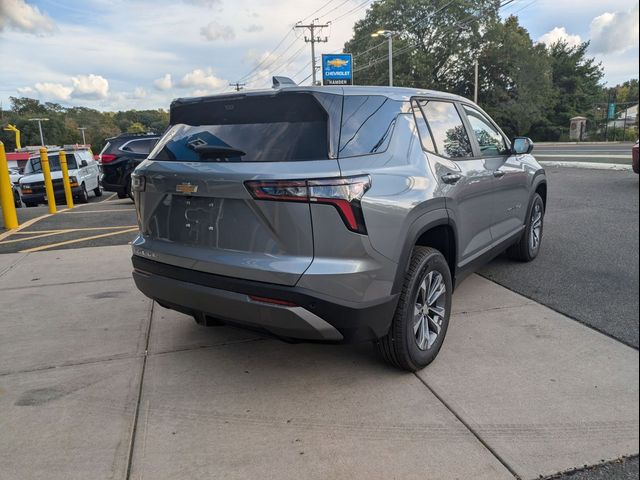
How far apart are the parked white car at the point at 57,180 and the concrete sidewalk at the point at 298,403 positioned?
38.4 feet

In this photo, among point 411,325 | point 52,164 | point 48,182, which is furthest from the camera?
point 52,164

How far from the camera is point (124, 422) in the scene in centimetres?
278

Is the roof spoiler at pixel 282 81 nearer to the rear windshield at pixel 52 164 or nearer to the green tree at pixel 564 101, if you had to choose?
the rear windshield at pixel 52 164

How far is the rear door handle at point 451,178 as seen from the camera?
3.34 metres

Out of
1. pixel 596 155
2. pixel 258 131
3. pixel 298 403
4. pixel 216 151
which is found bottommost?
pixel 298 403

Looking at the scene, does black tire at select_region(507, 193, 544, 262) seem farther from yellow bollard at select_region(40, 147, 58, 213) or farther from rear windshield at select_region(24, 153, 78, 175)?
rear windshield at select_region(24, 153, 78, 175)

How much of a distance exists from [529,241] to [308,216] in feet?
11.9

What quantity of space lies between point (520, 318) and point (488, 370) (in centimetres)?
97

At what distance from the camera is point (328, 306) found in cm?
255

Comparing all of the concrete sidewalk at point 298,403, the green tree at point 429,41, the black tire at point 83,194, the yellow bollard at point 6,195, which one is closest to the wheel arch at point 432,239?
the concrete sidewalk at point 298,403

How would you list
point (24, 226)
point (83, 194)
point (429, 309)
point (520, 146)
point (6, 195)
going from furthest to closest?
point (83, 194)
point (24, 226)
point (6, 195)
point (520, 146)
point (429, 309)

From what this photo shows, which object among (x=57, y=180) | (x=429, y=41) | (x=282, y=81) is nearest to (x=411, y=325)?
(x=282, y=81)

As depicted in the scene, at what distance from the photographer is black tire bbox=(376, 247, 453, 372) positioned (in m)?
2.95

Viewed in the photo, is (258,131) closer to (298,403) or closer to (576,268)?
(298,403)
